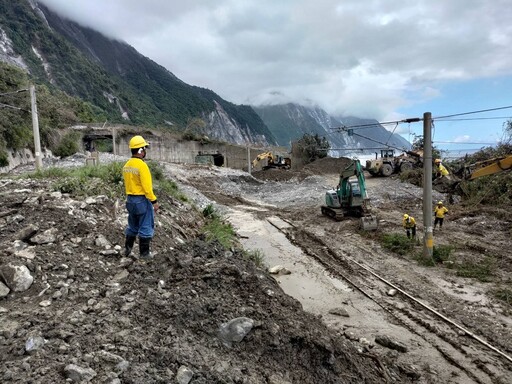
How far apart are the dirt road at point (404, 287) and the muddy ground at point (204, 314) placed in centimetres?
4

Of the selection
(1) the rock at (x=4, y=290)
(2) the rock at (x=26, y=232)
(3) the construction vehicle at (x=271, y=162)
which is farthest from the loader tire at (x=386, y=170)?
(1) the rock at (x=4, y=290)

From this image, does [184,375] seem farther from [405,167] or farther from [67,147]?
[67,147]

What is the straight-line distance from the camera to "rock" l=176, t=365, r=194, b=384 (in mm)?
3221

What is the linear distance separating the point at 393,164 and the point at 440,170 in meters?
7.61

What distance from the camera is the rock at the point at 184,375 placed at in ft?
10.6

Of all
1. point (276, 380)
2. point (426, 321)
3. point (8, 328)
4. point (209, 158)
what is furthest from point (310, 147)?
point (8, 328)

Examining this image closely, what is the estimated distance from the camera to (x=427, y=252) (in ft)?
33.8

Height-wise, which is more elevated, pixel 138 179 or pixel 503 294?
pixel 138 179

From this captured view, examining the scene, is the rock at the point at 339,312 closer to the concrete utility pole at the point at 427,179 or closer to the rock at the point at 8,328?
the concrete utility pole at the point at 427,179

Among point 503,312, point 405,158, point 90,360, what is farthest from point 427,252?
point 405,158

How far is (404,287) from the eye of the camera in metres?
8.52

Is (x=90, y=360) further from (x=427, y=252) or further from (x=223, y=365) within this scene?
(x=427, y=252)

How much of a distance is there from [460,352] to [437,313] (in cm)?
139

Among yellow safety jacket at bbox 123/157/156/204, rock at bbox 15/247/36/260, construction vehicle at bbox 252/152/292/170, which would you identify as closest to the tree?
construction vehicle at bbox 252/152/292/170
